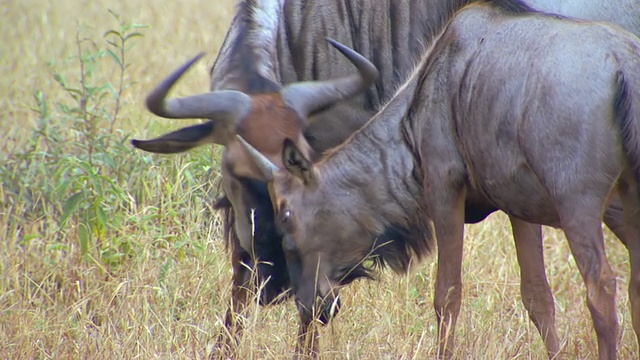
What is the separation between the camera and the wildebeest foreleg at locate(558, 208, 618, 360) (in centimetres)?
352

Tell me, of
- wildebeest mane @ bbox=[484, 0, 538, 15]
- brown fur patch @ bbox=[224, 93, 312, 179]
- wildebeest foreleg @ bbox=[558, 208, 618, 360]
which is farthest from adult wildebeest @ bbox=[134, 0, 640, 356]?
wildebeest foreleg @ bbox=[558, 208, 618, 360]

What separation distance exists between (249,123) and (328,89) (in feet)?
1.31

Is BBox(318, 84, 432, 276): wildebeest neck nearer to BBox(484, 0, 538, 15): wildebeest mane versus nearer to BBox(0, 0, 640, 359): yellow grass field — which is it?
BBox(0, 0, 640, 359): yellow grass field

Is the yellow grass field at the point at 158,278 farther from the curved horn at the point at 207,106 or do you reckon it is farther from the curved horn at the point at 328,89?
the curved horn at the point at 328,89

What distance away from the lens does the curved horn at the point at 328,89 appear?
178 inches

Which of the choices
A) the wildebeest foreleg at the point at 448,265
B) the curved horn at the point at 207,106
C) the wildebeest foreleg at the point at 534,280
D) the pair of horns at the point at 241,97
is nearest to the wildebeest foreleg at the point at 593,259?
the wildebeest foreleg at the point at 448,265

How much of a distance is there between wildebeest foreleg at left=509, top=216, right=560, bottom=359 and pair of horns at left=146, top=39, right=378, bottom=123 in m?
0.87

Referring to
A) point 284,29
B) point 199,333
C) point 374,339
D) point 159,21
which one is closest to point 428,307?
point 374,339

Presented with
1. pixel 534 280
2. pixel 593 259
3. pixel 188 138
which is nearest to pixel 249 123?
pixel 188 138

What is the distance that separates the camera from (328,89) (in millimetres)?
4602

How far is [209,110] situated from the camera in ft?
14.6

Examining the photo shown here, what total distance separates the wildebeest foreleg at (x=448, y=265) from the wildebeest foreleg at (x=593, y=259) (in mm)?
600

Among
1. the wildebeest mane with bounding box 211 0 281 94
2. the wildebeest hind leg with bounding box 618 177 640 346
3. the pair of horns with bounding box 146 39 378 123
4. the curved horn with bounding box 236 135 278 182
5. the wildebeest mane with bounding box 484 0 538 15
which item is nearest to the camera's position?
the wildebeest hind leg with bounding box 618 177 640 346

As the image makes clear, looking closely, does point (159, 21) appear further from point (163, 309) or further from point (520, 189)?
point (520, 189)
